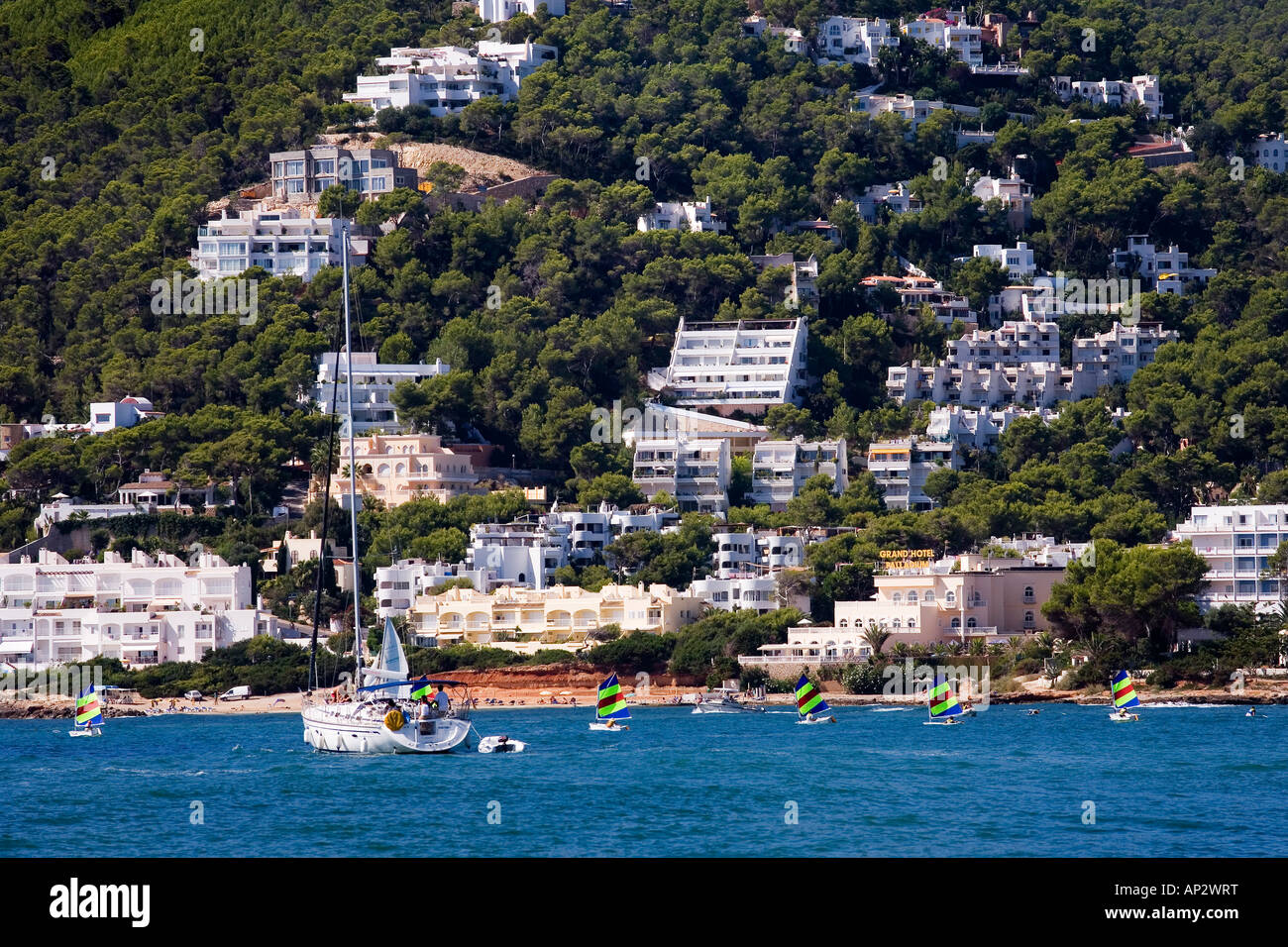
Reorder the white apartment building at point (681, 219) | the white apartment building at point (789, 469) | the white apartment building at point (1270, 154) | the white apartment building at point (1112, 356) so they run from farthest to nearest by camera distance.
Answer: the white apartment building at point (1270, 154) → the white apartment building at point (681, 219) → the white apartment building at point (1112, 356) → the white apartment building at point (789, 469)

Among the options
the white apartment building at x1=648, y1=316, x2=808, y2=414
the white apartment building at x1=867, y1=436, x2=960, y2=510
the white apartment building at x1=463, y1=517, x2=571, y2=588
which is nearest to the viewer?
the white apartment building at x1=463, y1=517, x2=571, y2=588

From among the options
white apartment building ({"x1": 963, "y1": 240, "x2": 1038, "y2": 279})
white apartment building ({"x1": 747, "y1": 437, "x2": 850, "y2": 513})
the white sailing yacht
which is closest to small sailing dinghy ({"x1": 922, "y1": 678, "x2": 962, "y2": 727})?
the white sailing yacht

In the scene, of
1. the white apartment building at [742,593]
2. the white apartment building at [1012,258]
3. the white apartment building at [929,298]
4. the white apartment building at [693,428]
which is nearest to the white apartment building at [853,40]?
the white apartment building at [1012,258]

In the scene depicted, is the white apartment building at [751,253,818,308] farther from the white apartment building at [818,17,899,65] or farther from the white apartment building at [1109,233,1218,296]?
the white apartment building at [818,17,899,65]

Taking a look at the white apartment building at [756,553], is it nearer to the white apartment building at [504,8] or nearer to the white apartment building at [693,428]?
the white apartment building at [693,428]

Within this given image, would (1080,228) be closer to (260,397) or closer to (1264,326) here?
(1264,326)

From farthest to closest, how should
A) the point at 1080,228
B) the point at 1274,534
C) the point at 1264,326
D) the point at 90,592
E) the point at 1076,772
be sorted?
the point at 1080,228, the point at 1264,326, the point at 90,592, the point at 1274,534, the point at 1076,772

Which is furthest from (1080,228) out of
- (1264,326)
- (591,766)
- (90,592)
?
(591,766)
